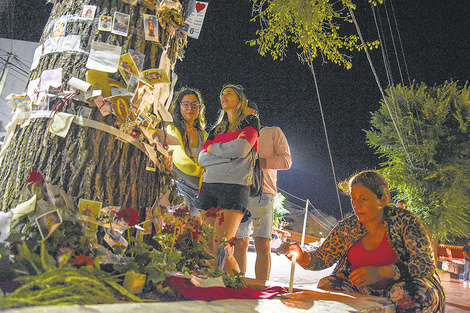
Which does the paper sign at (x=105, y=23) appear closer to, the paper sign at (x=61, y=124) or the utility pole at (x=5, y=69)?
the paper sign at (x=61, y=124)

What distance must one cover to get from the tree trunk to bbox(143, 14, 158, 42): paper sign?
0.11 feet

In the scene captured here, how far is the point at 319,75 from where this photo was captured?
51.9 feet

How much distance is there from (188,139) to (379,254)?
2.26 m

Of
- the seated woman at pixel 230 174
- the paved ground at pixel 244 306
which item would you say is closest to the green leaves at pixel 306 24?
the seated woman at pixel 230 174

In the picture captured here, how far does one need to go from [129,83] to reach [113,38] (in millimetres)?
310

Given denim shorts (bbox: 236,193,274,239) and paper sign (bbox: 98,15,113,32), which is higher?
paper sign (bbox: 98,15,113,32)

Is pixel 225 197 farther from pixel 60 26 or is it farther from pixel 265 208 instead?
pixel 60 26

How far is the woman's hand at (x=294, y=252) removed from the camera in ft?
8.54

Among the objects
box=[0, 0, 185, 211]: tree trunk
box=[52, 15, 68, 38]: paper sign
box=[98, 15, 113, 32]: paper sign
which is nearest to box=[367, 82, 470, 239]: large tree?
box=[0, 0, 185, 211]: tree trunk

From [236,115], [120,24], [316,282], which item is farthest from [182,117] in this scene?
[316,282]

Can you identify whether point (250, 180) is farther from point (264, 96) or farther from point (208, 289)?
point (264, 96)

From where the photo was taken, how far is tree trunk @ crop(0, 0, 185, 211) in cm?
197

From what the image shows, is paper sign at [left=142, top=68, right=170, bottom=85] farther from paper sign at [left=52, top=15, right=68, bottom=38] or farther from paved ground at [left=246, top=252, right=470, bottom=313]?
paved ground at [left=246, top=252, right=470, bottom=313]

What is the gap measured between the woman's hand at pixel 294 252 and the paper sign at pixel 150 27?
1.71 meters
